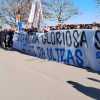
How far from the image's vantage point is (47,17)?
6144 centimetres

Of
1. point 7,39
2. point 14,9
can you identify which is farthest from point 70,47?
point 14,9

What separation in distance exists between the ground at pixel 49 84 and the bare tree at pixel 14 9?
40.0 metres

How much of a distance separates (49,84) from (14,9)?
54445 millimetres

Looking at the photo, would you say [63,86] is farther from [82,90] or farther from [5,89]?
[5,89]

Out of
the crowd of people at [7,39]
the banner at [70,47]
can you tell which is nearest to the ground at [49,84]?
the banner at [70,47]

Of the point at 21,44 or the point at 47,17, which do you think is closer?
the point at 21,44

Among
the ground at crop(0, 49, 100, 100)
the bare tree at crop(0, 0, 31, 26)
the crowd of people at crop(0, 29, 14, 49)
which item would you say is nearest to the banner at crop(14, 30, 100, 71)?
the ground at crop(0, 49, 100, 100)

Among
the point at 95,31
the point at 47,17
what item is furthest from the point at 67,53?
the point at 47,17

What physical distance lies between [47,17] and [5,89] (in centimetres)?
5285

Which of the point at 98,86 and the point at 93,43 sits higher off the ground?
the point at 93,43

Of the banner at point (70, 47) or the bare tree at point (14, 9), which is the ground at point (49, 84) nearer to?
the banner at point (70, 47)

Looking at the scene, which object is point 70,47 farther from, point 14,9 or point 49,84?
point 14,9

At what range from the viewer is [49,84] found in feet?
32.0

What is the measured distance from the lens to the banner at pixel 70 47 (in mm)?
13227
